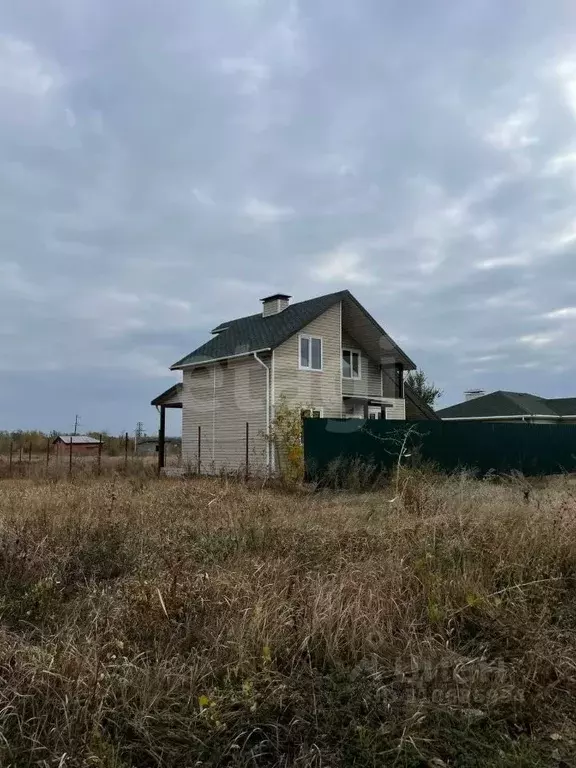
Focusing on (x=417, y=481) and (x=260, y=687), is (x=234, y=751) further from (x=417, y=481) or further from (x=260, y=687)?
(x=417, y=481)

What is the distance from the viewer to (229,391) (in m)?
20.0

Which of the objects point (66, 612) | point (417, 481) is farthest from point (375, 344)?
point (66, 612)

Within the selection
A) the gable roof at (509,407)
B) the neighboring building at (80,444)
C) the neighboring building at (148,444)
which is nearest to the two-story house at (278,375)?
the neighboring building at (80,444)

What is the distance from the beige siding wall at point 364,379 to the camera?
21.6 m

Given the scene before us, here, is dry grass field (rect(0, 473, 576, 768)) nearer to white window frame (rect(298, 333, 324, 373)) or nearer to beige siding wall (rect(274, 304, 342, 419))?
beige siding wall (rect(274, 304, 342, 419))

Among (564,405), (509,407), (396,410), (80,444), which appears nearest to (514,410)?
(509,407)

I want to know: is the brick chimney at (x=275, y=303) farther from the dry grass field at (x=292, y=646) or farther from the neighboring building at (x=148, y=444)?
the dry grass field at (x=292, y=646)

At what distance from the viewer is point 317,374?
64.7 feet

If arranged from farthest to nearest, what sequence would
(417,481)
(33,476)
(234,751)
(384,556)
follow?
(33,476) < (417,481) < (384,556) < (234,751)

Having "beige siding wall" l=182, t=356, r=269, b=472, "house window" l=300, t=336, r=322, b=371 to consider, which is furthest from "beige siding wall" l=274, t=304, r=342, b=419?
"beige siding wall" l=182, t=356, r=269, b=472

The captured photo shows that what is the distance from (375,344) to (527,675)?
19.2 metres

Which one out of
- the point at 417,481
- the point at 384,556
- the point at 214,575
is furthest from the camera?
the point at 417,481

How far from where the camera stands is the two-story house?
18.7 meters

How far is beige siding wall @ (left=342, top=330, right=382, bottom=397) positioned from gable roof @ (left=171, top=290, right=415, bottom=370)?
154 centimetres
